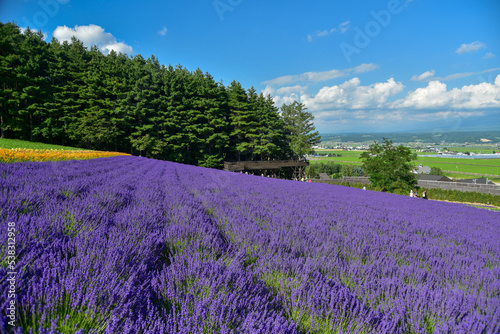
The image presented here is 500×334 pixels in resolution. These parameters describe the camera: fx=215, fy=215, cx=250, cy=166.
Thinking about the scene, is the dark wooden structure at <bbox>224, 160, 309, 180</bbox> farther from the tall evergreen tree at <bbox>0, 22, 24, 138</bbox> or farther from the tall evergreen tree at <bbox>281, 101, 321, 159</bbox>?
the tall evergreen tree at <bbox>0, 22, 24, 138</bbox>

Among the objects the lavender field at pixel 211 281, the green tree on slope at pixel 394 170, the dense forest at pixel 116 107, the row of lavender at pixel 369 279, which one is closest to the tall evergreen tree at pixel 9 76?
the dense forest at pixel 116 107

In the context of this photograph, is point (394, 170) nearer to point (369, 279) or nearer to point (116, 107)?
point (369, 279)

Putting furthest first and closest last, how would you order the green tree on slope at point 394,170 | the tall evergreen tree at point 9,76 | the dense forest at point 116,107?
the dense forest at point 116,107 < the tall evergreen tree at point 9,76 < the green tree on slope at point 394,170

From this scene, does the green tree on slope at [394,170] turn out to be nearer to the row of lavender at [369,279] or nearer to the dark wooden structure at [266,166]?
the dark wooden structure at [266,166]

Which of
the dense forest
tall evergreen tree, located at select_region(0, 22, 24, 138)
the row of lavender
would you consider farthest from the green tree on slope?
tall evergreen tree, located at select_region(0, 22, 24, 138)

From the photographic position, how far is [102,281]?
3.65 ft

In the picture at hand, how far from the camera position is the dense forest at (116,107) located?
28.7 metres

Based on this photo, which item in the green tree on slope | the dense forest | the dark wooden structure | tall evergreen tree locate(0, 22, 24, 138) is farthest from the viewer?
the dark wooden structure

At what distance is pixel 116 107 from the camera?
31.5m

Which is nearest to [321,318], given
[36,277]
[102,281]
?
[102,281]

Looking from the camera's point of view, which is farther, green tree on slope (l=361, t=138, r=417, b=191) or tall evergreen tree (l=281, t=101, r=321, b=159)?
tall evergreen tree (l=281, t=101, r=321, b=159)

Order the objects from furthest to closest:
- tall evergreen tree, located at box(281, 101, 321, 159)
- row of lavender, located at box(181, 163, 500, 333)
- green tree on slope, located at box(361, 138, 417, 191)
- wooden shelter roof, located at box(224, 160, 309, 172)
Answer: tall evergreen tree, located at box(281, 101, 321, 159) < wooden shelter roof, located at box(224, 160, 309, 172) < green tree on slope, located at box(361, 138, 417, 191) < row of lavender, located at box(181, 163, 500, 333)

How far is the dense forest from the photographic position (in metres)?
28.7

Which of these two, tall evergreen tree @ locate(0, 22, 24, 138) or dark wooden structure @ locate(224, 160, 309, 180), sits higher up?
tall evergreen tree @ locate(0, 22, 24, 138)
